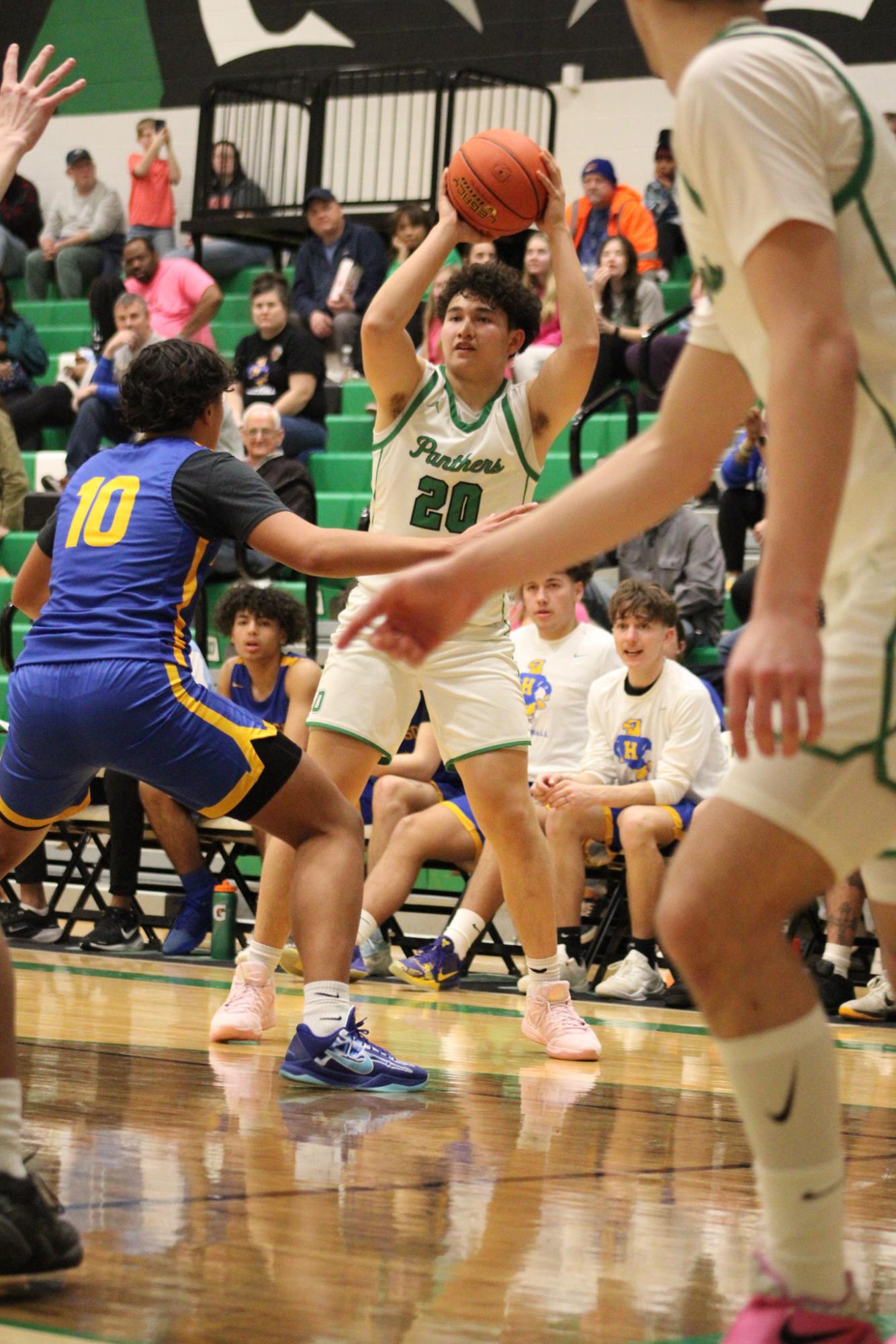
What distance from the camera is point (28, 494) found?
35.2 ft

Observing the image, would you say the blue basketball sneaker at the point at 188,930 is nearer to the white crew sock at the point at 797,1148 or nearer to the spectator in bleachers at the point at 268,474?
the spectator in bleachers at the point at 268,474

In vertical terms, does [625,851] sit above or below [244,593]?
below

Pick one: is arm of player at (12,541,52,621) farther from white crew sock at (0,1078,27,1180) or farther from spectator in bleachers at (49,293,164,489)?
spectator in bleachers at (49,293,164,489)

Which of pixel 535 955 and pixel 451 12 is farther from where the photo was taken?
pixel 451 12

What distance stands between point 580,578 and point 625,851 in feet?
4.58

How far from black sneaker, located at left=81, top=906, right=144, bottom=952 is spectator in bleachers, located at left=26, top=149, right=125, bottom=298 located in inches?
327

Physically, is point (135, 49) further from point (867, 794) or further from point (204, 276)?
point (867, 794)

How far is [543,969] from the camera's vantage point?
185 inches

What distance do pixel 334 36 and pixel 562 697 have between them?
366 inches

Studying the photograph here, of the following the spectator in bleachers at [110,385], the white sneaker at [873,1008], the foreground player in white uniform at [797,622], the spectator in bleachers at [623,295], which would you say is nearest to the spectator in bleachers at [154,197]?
the spectator in bleachers at [110,385]

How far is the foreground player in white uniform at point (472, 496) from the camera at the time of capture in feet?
14.7

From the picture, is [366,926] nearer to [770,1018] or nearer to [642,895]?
[642,895]

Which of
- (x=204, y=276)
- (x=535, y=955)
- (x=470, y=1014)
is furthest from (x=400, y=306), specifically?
(x=204, y=276)

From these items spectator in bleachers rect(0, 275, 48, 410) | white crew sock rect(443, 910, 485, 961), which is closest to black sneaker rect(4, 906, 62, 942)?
white crew sock rect(443, 910, 485, 961)
